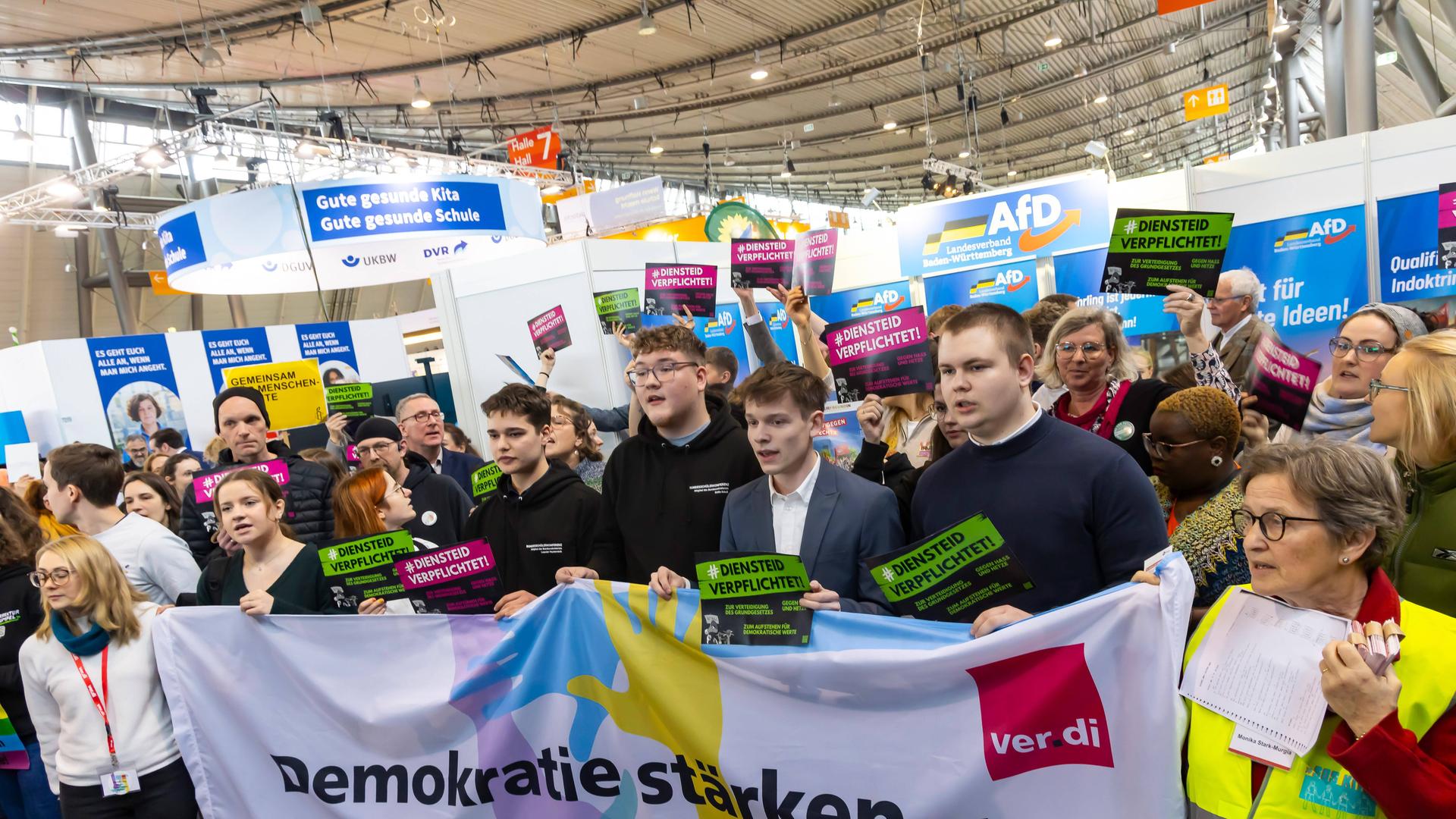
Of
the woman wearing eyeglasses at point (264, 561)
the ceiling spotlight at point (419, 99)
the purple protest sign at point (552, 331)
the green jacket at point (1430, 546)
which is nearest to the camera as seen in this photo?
the green jacket at point (1430, 546)

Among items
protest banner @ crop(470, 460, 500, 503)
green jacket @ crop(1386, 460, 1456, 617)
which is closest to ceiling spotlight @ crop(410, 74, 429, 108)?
protest banner @ crop(470, 460, 500, 503)

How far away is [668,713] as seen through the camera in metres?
2.43

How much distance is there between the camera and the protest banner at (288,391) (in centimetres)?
566

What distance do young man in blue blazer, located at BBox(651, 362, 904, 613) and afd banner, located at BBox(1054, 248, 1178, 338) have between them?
5763mm

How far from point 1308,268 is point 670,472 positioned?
19.9 ft

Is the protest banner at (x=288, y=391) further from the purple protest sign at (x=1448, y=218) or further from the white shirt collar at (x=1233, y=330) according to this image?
the purple protest sign at (x=1448, y=218)

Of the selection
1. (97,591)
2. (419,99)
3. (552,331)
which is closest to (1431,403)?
(97,591)

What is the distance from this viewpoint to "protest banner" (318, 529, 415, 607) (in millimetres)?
2713

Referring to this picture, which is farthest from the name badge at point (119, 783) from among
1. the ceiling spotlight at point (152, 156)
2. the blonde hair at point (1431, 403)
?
the ceiling spotlight at point (152, 156)

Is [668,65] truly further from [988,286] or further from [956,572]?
[956,572]

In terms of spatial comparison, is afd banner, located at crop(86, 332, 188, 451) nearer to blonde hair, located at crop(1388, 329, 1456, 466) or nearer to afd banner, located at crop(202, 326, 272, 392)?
afd banner, located at crop(202, 326, 272, 392)

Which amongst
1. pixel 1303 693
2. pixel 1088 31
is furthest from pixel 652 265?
pixel 1088 31

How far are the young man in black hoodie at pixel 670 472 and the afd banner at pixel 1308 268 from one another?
5520mm

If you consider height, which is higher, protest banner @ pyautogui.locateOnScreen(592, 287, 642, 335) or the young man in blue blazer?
protest banner @ pyautogui.locateOnScreen(592, 287, 642, 335)
